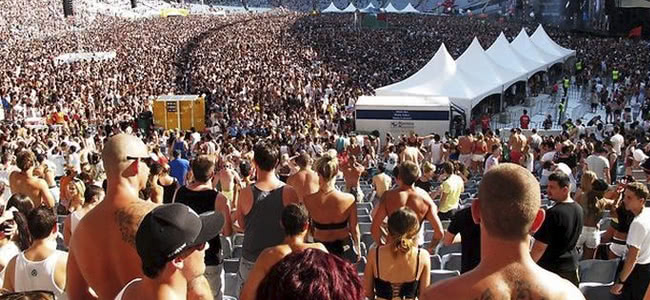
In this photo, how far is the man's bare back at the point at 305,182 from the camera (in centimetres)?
598

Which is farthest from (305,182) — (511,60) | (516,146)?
(511,60)

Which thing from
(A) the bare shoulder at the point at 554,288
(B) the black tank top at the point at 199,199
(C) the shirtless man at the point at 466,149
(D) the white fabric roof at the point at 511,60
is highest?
(D) the white fabric roof at the point at 511,60

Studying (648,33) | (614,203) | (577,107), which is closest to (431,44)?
(648,33)

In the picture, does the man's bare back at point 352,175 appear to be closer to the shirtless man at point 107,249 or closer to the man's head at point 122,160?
the man's head at point 122,160

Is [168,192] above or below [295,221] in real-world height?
below

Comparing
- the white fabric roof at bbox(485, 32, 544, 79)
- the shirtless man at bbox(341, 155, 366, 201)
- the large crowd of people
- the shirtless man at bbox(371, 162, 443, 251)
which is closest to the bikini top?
the large crowd of people

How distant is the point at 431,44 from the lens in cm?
3819

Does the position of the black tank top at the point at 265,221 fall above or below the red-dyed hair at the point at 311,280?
below

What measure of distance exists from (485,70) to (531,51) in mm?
6053

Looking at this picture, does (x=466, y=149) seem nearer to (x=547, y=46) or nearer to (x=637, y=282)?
(x=637, y=282)

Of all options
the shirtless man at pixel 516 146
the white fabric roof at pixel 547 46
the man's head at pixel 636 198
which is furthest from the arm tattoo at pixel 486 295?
the white fabric roof at pixel 547 46

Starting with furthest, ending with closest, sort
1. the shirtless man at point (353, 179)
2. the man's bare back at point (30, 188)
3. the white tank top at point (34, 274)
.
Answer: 1. the shirtless man at point (353, 179)
2. the man's bare back at point (30, 188)
3. the white tank top at point (34, 274)

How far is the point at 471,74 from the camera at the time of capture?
850 inches

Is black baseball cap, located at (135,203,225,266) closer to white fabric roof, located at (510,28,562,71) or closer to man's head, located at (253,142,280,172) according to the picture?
man's head, located at (253,142,280,172)
